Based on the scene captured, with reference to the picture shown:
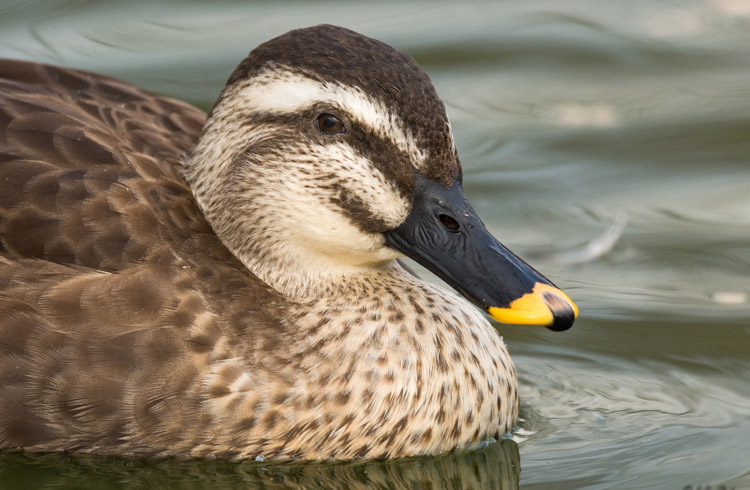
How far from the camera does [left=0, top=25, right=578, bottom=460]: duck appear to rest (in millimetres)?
5871

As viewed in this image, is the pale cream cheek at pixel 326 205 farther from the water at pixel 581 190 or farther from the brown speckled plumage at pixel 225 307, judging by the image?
the water at pixel 581 190

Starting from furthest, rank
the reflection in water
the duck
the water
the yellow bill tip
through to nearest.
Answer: the water < the reflection in water < the duck < the yellow bill tip

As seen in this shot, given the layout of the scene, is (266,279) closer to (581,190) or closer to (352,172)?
(352,172)

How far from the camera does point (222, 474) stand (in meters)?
6.11

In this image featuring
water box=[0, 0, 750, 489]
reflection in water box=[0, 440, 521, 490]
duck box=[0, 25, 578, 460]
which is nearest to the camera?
duck box=[0, 25, 578, 460]

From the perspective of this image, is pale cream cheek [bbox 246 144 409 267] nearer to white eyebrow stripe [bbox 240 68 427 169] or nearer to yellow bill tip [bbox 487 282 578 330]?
white eyebrow stripe [bbox 240 68 427 169]

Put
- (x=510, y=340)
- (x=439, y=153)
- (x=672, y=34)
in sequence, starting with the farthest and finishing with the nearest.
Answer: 1. (x=672, y=34)
2. (x=510, y=340)
3. (x=439, y=153)

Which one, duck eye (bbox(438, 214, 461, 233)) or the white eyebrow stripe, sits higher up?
the white eyebrow stripe

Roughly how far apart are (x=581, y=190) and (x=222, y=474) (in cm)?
348

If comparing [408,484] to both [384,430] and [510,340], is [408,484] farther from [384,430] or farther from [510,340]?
[510,340]

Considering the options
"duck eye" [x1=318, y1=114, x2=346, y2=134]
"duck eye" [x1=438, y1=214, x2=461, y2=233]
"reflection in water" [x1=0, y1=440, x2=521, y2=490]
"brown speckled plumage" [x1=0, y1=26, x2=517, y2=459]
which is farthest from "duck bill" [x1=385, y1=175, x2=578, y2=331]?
"reflection in water" [x1=0, y1=440, x2=521, y2=490]

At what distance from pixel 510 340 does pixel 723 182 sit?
→ 2.19 m

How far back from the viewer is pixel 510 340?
290 inches

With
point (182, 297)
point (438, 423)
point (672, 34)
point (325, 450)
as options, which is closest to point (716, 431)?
point (438, 423)
